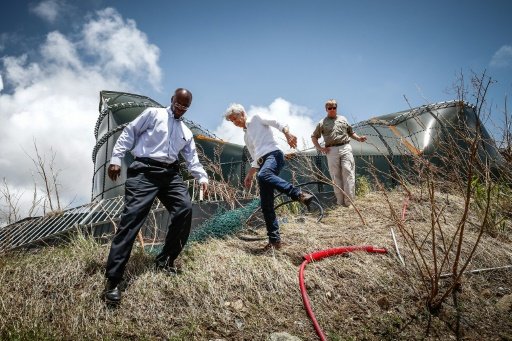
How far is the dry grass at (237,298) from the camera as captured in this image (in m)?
2.20

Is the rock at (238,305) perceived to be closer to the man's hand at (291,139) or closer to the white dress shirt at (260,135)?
the white dress shirt at (260,135)

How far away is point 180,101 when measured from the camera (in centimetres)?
310

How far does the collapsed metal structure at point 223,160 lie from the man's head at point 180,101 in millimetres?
1823

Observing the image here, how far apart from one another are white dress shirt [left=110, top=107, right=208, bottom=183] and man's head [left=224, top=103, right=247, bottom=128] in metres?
0.82

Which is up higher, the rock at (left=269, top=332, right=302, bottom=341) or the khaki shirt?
the khaki shirt

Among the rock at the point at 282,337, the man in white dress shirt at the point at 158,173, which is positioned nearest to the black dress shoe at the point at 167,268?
the man in white dress shirt at the point at 158,173

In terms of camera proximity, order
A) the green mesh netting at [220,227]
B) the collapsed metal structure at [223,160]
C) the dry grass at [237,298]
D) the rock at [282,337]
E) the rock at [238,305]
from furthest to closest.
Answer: the collapsed metal structure at [223,160] < the green mesh netting at [220,227] < the rock at [238,305] < the dry grass at [237,298] < the rock at [282,337]

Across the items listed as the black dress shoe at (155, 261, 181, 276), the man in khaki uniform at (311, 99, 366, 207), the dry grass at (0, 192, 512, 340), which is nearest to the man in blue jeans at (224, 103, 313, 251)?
the dry grass at (0, 192, 512, 340)

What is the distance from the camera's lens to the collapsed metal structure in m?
4.33

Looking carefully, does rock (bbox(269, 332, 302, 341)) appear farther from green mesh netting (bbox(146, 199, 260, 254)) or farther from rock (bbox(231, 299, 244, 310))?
green mesh netting (bbox(146, 199, 260, 254))

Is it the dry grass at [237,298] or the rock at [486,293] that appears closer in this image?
the dry grass at [237,298]

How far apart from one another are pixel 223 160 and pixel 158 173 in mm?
6342

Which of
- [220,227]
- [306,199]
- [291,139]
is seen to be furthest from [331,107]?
[220,227]

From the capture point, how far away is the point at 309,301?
98.5 inches
